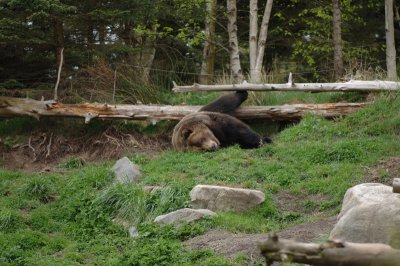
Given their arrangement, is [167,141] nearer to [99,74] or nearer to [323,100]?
[99,74]

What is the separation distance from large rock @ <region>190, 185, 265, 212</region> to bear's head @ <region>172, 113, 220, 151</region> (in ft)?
11.7

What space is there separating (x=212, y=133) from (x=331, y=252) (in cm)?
962

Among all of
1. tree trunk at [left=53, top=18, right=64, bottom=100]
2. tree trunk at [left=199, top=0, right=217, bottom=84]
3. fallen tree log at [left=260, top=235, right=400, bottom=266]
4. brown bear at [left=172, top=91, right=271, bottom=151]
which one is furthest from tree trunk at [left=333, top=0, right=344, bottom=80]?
fallen tree log at [left=260, top=235, right=400, bottom=266]

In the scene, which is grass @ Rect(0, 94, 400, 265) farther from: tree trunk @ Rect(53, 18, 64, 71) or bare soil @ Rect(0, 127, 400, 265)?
tree trunk @ Rect(53, 18, 64, 71)

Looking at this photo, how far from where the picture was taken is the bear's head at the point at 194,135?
42.4ft

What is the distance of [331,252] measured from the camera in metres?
3.59

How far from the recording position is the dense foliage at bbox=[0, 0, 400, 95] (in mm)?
15055

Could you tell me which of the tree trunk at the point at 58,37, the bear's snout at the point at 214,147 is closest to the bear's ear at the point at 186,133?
the bear's snout at the point at 214,147

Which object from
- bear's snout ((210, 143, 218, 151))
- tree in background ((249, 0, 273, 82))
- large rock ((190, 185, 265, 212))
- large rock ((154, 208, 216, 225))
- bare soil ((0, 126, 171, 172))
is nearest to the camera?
large rock ((154, 208, 216, 225))

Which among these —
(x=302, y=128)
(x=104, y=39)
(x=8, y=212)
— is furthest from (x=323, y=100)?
(x=8, y=212)

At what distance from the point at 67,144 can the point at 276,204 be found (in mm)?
6498

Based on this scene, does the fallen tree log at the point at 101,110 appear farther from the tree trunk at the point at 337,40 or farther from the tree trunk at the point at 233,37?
the tree trunk at the point at 337,40

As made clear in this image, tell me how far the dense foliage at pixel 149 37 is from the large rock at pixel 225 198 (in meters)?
6.33

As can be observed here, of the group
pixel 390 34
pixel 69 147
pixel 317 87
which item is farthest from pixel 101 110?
pixel 390 34
